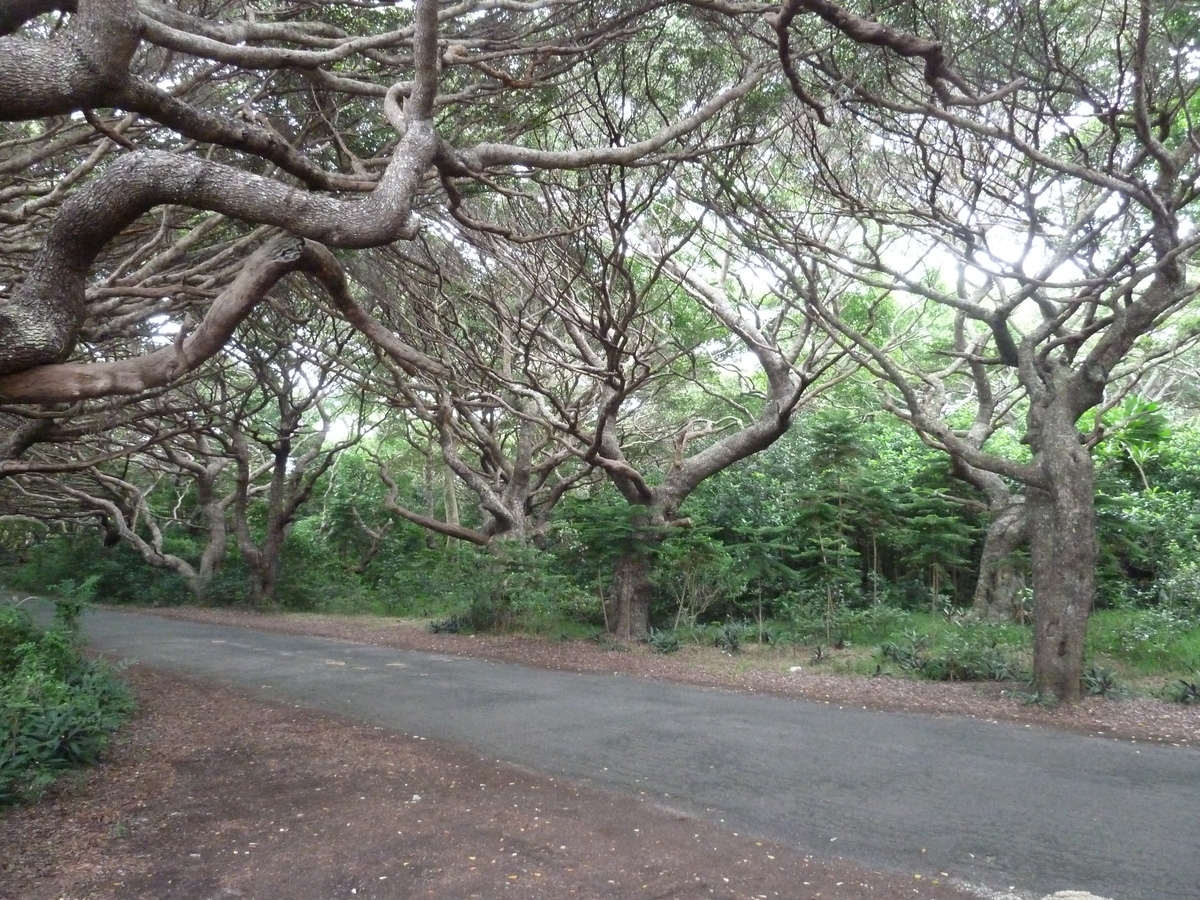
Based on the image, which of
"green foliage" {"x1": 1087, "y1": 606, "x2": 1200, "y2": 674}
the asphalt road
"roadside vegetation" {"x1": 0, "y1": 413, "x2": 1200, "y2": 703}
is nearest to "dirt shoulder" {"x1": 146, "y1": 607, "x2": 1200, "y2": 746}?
"roadside vegetation" {"x1": 0, "y1": 413, "x2": 1200, "y2": 703}

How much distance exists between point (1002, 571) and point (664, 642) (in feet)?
17.2

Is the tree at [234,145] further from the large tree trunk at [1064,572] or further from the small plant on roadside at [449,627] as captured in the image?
the small plant on roadside at [449,627]

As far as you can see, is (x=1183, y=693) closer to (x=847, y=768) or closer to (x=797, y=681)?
(x=797, y=681)

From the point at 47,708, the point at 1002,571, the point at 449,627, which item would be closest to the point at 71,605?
the point at 47,708

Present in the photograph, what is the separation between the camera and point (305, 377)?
18.2 metres

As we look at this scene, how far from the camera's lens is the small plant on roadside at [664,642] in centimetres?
1227

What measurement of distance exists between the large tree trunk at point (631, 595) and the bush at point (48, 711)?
7.14 metres

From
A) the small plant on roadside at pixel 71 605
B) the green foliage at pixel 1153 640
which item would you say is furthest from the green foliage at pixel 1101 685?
the small plant on roadside at pixel 71 605

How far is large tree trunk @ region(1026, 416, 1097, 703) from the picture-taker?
832 centimetres

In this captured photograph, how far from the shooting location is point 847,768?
20.5ft

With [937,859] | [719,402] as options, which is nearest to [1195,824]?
[937,859]

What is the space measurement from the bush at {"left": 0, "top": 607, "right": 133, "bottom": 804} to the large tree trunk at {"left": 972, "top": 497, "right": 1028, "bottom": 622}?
1108 centimetres

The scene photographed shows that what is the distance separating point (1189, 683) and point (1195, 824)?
4205 millimetres

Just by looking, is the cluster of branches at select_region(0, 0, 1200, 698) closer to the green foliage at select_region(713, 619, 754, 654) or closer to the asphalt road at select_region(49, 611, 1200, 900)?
the green foliage at select_region(713, 619, 754, 654)
